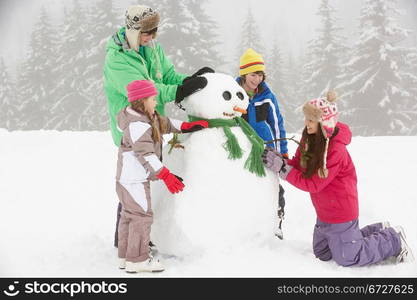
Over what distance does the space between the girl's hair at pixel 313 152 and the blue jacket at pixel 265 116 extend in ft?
2.16

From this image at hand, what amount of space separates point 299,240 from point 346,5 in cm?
2766

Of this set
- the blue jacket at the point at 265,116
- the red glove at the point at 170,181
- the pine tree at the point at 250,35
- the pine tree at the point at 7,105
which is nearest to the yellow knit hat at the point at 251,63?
the blue jacket at the point at 265,116

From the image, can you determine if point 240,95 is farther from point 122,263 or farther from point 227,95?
point 122,263

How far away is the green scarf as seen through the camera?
3424 millimetres

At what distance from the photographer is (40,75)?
2380 cm

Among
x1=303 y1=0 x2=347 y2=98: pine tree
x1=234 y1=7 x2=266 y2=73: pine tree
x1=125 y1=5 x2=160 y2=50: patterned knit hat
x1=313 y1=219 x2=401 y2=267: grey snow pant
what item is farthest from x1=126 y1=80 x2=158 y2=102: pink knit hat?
x1=234 y1=7 x2=266 y2=73: pine tree

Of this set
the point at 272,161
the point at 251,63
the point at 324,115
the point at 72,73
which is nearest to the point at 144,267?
the point at 272,161

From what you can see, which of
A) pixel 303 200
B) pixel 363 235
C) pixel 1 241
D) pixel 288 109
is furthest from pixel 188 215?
pixel 288 109

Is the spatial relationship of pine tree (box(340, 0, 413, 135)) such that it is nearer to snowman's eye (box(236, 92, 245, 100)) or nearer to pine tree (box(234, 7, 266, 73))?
pine tree (box(234, 7, 266, 73))

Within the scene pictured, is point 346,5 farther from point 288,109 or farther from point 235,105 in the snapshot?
point 235,105

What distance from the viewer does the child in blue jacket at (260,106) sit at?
4066mm

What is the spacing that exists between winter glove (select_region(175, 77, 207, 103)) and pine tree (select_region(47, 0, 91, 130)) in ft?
59.9

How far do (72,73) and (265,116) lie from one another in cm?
1984

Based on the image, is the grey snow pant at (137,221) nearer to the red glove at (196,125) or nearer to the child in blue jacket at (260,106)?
the red glove at (196,125)
